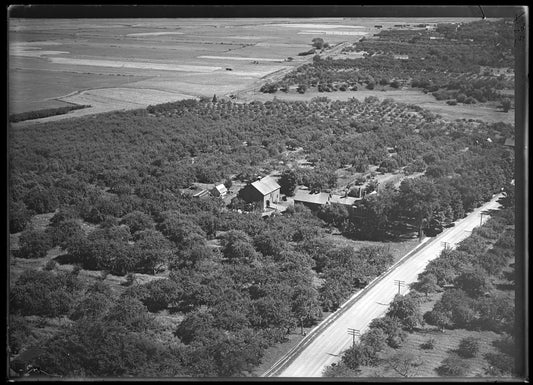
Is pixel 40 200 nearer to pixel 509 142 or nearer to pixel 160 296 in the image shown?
pixel 160 296

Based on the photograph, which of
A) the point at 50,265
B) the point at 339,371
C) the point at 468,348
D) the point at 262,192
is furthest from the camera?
the point at 262,192

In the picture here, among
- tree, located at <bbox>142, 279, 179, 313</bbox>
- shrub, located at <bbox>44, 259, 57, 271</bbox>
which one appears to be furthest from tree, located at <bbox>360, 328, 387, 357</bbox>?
shrub, located at <bbox>44, 259, 57, 271</bbox>

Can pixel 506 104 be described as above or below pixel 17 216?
above

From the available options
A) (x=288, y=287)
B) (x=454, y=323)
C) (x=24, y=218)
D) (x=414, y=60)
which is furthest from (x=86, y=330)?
(x=414, y=60)

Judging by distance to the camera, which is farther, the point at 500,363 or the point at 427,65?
the point at 427,65

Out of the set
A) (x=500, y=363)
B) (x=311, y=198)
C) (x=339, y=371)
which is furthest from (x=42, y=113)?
(x=500, y=363)

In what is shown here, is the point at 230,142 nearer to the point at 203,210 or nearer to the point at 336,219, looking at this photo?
the point at 203,210

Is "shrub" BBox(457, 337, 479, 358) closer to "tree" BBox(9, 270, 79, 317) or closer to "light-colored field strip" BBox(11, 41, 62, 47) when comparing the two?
"tree" BBox(9, 270, 79, 317)
